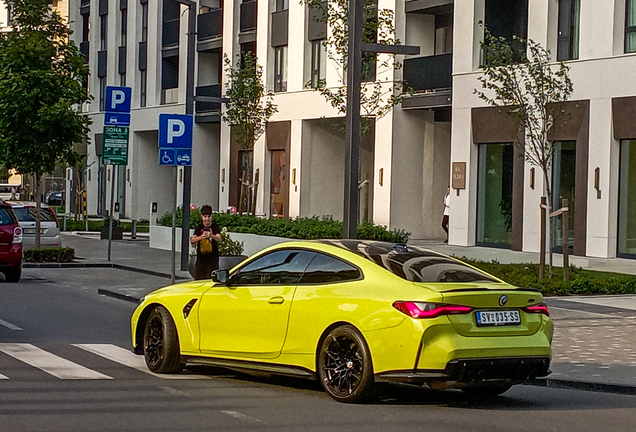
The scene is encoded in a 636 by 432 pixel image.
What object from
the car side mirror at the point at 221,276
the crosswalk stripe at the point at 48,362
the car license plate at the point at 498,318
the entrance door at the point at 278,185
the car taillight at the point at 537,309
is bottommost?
the crosswalk stripe at the point at 48,362

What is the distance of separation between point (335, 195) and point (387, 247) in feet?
106

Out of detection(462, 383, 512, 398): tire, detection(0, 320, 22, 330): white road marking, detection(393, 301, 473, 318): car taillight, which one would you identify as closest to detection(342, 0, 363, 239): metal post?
detection(0, 320, 22, 330): white road marking

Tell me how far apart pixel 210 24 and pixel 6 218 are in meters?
28.8

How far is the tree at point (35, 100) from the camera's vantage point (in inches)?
1148

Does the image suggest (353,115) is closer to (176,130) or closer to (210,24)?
(176,130)

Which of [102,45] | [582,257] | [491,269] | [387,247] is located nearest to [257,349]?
[387,247]

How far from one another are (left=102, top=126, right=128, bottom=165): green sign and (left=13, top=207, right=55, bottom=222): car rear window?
16.3 feet

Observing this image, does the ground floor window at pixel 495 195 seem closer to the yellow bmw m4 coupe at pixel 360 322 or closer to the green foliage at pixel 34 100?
the green foliage at pixel 34 100

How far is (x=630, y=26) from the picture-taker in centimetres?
2900

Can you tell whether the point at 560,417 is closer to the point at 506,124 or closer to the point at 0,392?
the point at 0,392

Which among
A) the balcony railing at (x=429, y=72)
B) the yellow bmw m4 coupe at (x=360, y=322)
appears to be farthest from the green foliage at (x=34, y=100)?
the yellow bmw m4 coupe at (x=360, y=322)

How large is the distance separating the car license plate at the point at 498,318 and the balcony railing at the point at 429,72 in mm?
25658

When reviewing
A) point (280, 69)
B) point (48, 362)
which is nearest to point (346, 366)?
point (48, 362)

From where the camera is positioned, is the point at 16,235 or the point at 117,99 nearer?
the point at 16,235
